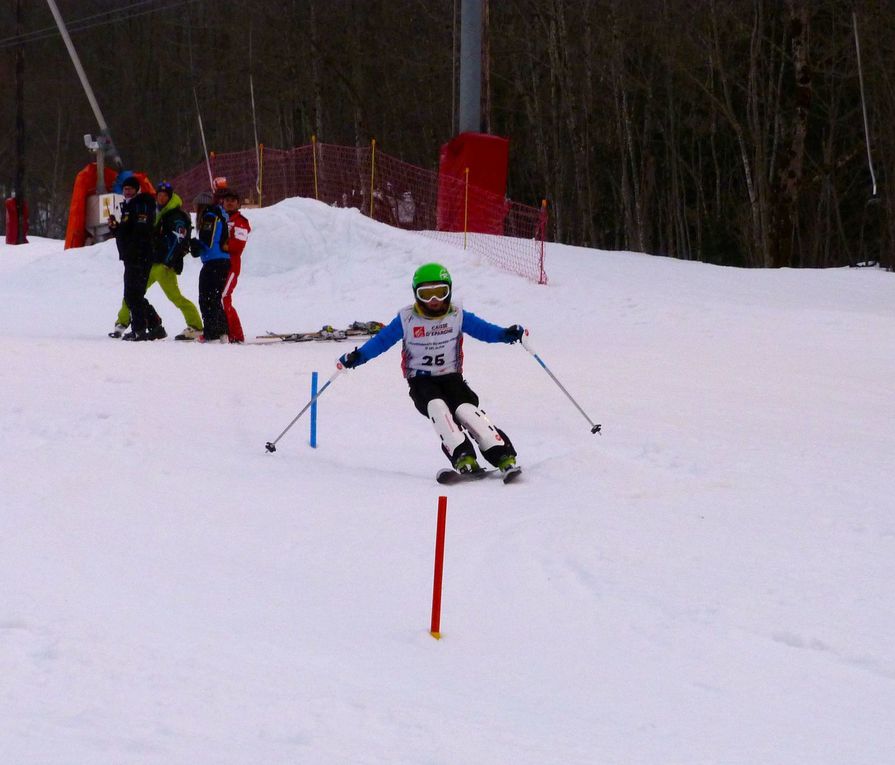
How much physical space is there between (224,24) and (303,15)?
10.7 meters

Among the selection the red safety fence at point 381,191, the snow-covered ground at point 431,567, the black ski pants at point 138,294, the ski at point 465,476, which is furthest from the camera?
the red safety fence at point 381,191

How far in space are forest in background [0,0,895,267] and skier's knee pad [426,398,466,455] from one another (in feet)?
51.6

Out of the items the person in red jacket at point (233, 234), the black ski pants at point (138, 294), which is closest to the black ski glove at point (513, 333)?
the person in red jacket at point (233, 234)

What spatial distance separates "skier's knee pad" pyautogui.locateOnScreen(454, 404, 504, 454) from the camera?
7305 mm

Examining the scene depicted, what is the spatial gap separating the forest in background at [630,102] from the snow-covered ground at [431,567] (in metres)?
14.0

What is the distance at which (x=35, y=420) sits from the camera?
25.8 feet

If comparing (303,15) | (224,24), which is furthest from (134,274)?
(224,24)

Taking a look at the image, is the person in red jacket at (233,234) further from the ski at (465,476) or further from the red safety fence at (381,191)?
the red safety fence at (381,191)

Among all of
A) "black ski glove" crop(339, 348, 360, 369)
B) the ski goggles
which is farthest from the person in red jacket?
the ski goggles

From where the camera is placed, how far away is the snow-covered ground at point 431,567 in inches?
147

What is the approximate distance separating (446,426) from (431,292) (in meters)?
0.85

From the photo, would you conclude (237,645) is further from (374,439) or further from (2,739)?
(374,439)

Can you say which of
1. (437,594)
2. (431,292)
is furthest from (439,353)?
(437,594)

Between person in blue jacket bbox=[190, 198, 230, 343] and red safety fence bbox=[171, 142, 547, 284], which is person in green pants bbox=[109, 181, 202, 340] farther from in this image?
red safety fence bbox=[171, 142, 547, 284]
